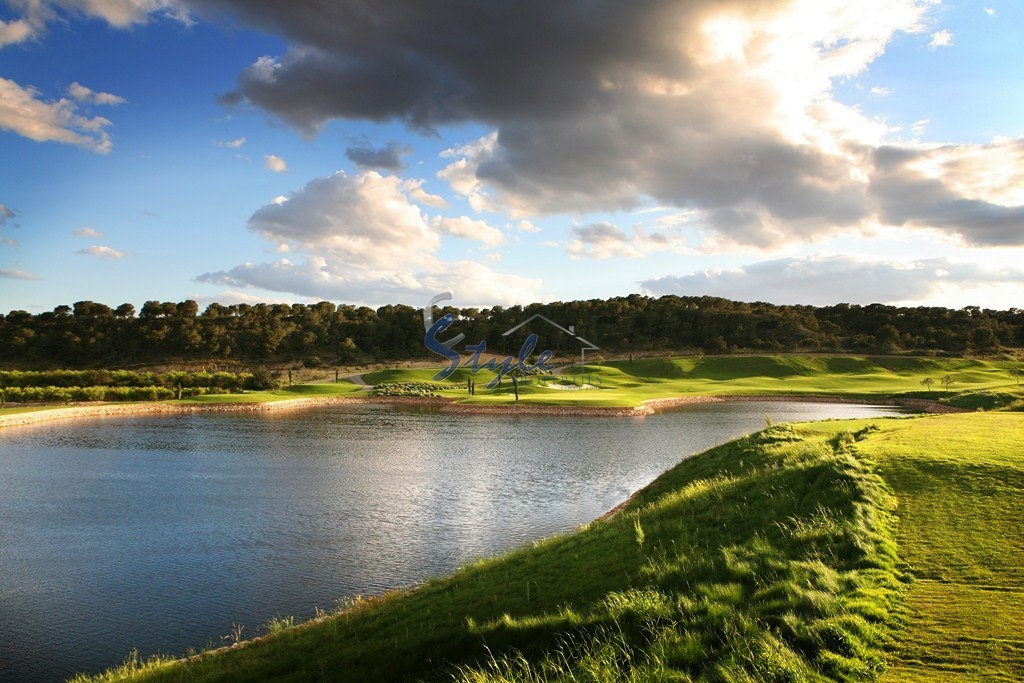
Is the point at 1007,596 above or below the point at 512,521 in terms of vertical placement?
above

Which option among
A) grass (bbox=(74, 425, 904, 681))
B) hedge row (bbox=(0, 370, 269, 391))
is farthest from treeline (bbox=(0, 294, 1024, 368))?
grass (bbox=(74, 425, 904, 681))

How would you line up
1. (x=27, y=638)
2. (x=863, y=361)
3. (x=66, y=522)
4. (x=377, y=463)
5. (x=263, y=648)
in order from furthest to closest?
1. (x=863, y=361)
2. (x=377, y=463)
3. (x=66, y=522)
4. (x=27, y=638)
5. (x=263, y=648)

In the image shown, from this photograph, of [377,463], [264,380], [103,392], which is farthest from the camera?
[264,380]

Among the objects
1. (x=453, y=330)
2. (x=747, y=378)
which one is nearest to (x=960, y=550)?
(x=747, y=378)

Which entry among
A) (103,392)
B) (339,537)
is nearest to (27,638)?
Result: (339,537)

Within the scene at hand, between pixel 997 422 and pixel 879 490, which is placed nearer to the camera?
pixel 879 490

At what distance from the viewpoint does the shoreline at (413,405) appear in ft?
188

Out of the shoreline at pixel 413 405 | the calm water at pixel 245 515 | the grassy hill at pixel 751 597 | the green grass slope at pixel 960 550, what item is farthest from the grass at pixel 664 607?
the shoreline at pixel 413 405

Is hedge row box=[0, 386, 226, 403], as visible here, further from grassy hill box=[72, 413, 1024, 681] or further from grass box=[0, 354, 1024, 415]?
grassy hill box=[72, 413, 1024, 681]

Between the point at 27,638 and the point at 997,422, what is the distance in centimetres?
2886

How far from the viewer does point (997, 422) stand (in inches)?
826

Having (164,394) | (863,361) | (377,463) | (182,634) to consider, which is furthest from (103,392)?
(863,361)

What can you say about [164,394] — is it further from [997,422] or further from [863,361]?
[863,361]

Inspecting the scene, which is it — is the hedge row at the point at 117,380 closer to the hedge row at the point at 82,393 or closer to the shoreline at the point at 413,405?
the hedge row at the point at 82,393
